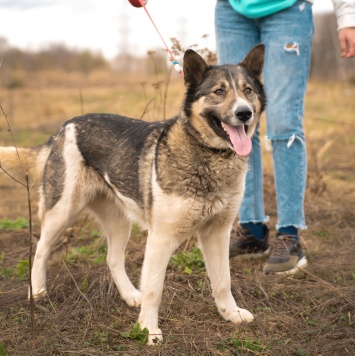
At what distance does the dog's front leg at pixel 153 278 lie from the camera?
122 inches

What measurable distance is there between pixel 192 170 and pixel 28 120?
1141 centimetres

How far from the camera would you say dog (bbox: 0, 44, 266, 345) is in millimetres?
3107

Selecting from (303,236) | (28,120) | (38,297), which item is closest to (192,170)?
(38,297)

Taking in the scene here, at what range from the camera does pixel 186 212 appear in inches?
120

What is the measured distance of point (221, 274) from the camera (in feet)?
11.4

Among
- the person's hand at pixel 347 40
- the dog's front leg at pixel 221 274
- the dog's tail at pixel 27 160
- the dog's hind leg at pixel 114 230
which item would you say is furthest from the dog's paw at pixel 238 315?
the person's hand at pixel 347 40

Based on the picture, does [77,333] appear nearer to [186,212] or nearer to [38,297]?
[38,297]

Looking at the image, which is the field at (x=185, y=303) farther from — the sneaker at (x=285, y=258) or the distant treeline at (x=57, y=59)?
the distant treeline at (x=57, y=59)

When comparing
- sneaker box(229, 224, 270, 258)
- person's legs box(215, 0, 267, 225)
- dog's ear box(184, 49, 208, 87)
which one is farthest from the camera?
sneaker box(229, 224, 270, 258)

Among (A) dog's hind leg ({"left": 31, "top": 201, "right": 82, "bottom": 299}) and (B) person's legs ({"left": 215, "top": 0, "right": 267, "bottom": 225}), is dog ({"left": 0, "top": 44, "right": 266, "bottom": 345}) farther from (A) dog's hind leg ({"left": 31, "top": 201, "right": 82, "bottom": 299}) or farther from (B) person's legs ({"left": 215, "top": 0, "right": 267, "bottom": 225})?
(B) person's legs ({"left": 215, "top": 0, "right": 267, "bottom": 225})

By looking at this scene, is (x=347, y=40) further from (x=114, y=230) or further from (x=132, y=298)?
(x=132, y=298)

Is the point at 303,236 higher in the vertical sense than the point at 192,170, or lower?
lower

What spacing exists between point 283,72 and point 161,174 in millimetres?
1385

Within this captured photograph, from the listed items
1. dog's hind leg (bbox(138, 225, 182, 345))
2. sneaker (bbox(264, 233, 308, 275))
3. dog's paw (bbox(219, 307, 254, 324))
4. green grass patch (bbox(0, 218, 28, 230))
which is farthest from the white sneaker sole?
green grass patch (bbox(0, 218, 28, 230))
